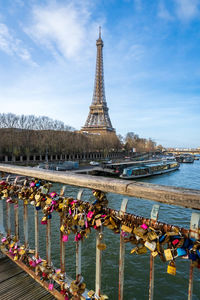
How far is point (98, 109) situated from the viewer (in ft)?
236

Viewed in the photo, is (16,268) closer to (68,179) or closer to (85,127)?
(68,179)

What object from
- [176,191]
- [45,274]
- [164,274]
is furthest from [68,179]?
[164,274]

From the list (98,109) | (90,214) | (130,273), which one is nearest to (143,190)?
(90,214)

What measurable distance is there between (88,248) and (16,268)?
16.6ft

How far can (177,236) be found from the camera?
112 centimetres

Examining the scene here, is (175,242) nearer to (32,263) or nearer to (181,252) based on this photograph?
(181,252)

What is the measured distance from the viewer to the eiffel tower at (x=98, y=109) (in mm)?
71062

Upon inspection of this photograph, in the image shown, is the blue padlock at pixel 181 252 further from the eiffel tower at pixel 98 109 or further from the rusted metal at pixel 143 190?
the eiffel tower at pixel 98 109

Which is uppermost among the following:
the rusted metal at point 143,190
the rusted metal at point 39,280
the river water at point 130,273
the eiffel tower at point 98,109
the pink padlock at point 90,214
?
the eiffel tower at point 98,109

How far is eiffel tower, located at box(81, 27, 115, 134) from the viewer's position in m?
71.1

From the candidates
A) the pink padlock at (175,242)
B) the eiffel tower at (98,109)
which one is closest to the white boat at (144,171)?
the pink padlock at (175,242)

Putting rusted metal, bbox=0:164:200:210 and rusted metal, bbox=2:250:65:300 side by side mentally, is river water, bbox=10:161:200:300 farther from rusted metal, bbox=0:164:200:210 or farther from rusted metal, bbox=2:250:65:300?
rusted metal, bbox=0:164:200:210

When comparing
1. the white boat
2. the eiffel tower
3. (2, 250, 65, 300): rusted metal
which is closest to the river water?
(2, 250, 65, 300): rusted metal

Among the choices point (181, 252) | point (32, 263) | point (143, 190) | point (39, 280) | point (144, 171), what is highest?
point (143, 190)
